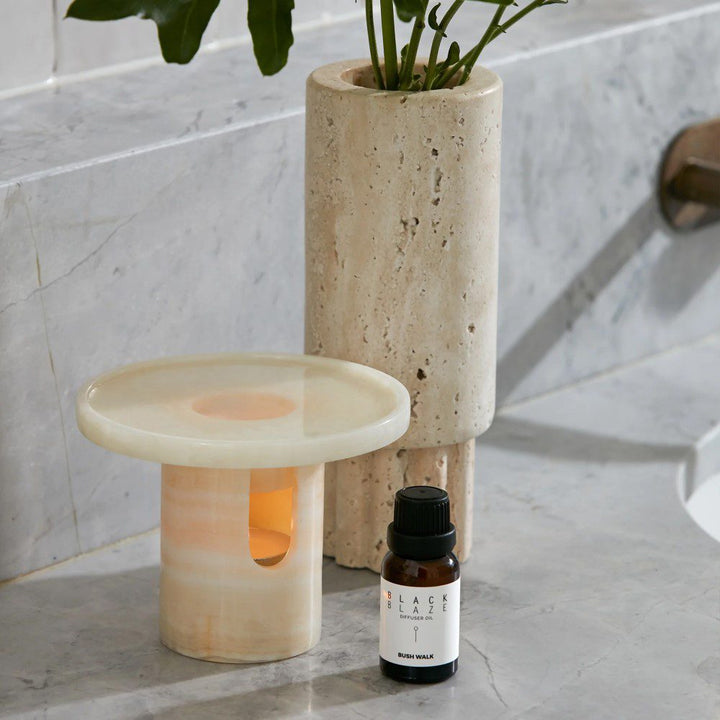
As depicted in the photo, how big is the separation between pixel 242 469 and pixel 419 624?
13 centimetres

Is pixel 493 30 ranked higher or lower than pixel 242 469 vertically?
higher

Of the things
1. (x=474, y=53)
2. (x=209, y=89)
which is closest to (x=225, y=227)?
(x=209, y=89)

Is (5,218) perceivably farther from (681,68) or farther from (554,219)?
(681,68)

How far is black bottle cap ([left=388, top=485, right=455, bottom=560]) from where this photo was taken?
0.84m

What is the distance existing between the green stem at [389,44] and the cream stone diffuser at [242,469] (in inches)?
6.7

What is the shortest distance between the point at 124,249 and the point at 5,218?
94 millimetres

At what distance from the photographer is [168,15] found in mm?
838

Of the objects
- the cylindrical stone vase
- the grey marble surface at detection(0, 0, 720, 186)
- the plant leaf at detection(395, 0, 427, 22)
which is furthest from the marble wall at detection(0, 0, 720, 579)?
the plant leaf at detection(395, 0, 427, 22)

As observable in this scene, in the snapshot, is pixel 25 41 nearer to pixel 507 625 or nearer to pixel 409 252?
pixel 409 252

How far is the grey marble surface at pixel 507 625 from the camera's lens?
86 centimetres

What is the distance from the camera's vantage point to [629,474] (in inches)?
46.2

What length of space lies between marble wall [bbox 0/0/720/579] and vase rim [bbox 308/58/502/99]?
115mm

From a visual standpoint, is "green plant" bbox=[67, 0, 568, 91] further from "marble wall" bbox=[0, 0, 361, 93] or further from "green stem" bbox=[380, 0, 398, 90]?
"marble wall" bbox=[0, 0, 361, 93]

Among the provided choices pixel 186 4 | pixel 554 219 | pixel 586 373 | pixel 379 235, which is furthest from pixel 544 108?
pixel 186 4
